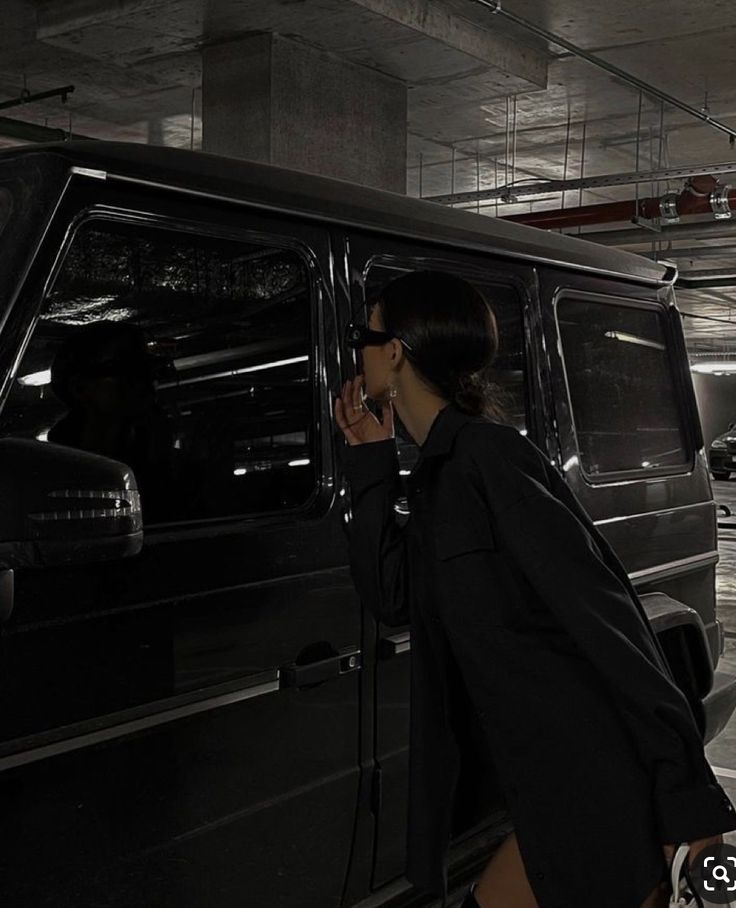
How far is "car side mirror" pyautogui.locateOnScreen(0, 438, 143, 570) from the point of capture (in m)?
1.67

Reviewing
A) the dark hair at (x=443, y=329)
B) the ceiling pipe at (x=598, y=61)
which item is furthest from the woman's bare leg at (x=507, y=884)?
the ceiling pipe at (x=598, y=61)

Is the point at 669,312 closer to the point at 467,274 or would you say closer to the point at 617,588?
the point at 467,274

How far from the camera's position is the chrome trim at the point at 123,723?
78.5 inches

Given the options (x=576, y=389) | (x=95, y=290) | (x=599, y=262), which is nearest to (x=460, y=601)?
(x=95, y=290)

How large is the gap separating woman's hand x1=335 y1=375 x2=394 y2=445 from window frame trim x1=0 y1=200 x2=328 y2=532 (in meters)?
0.40

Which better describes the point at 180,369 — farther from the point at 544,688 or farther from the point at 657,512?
the point at 657,512

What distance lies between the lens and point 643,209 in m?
10.6

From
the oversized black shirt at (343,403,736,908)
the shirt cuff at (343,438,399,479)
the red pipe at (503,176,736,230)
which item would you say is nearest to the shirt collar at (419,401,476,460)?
the oversized black shirt at (343,403,736,908)

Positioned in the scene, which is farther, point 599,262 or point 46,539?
point 599,262

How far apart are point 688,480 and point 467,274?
1.34m

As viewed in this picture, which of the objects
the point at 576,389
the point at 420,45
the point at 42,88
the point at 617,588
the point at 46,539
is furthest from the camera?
the point at 42,88

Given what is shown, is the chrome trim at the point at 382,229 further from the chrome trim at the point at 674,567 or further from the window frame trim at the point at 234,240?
the chrome trim at the point at 674,567

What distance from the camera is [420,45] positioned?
294 inches

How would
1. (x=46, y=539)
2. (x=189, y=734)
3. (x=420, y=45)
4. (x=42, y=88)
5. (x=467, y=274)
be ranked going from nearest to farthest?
(x=46, y=539) → (x=189, y=734) → (x=467, y=274) → (x=420, y=45) → (x=42, y=88)
